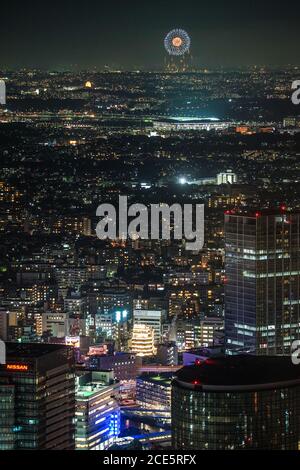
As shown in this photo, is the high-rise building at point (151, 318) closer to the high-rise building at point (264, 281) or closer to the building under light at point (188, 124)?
the high-rise building at point (264, 281)

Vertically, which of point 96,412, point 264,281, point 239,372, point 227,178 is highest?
point 227,178

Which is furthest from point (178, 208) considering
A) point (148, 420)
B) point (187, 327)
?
point (148, 420)

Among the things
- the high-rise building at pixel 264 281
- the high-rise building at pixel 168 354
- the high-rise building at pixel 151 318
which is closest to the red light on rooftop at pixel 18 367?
the high-rise building at pixel 264 281

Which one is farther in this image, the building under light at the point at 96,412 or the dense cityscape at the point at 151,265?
the building under light at the point at 96,412

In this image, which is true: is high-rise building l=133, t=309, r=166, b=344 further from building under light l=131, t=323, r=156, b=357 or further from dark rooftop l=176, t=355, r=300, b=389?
dark rooftop l=176, t=355, r=300, b=389

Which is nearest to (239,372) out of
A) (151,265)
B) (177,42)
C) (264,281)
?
(264,281)

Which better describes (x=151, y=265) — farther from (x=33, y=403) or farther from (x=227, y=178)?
(x=33, y=403)
